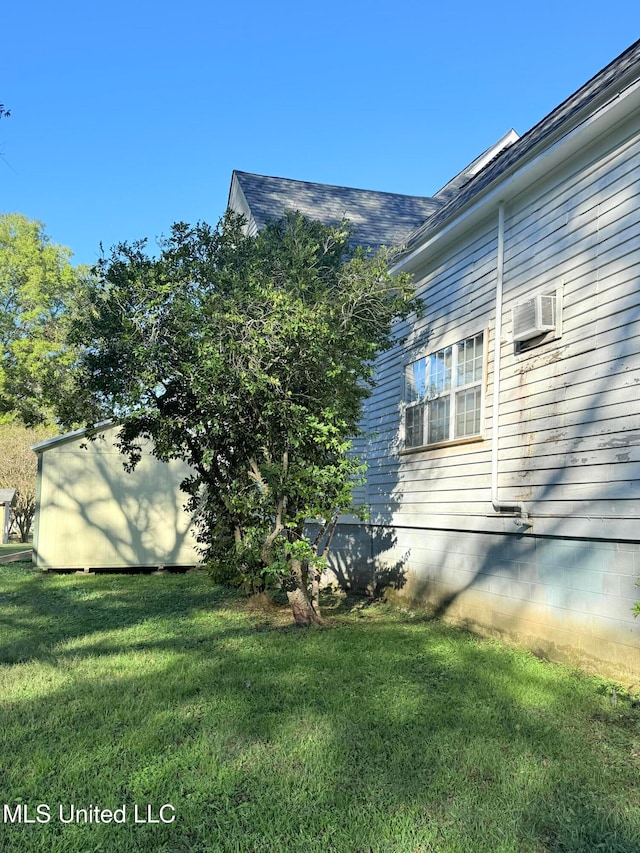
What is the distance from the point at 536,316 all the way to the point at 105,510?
33.5 feet

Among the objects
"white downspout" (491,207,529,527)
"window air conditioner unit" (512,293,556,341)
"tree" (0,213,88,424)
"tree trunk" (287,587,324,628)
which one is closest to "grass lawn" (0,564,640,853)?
"tree trunk" (287,587,324,628)

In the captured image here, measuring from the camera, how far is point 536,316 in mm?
5598

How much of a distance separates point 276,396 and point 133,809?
13.4ft

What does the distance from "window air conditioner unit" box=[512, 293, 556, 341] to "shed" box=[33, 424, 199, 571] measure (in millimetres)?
9053

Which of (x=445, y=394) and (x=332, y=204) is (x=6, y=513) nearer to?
(x=332, y=204)

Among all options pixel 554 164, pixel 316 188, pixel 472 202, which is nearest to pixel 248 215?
pixel 316 188

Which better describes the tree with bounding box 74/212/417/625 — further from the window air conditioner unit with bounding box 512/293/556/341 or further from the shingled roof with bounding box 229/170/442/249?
the shingled roof with bounding box 229/170/442/249

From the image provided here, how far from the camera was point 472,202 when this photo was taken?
21.9 feet

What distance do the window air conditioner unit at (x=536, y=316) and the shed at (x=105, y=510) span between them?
905 cm

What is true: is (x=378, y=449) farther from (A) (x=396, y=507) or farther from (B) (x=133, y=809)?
(B) (x=133, y=809)

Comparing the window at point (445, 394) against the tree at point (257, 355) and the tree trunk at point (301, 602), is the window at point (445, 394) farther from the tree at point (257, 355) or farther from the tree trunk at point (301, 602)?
the tree trunk at point (301, 602)

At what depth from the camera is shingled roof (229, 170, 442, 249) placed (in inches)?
488

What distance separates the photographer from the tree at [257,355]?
5.77m

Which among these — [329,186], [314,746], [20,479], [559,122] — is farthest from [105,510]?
[20,479]
